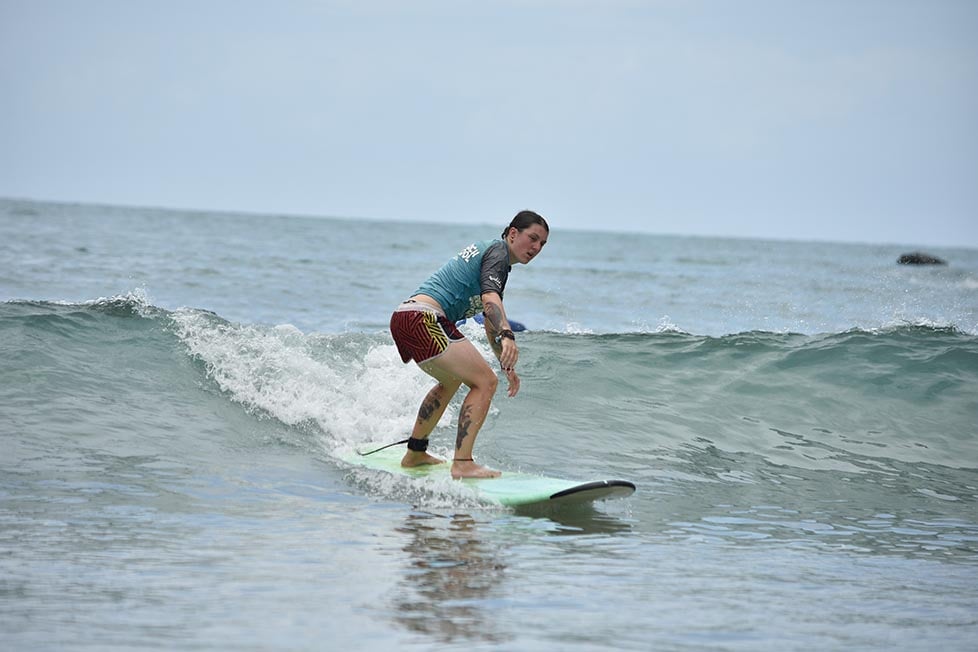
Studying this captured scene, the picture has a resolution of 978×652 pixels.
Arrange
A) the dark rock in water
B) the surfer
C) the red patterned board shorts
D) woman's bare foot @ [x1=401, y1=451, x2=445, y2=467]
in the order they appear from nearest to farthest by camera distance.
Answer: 1. the surfer
2. the red patterned board shorts
3. woman's bare foot @ [x1=401, y1=451, x2=445, y2=467]
4. the dark rock in water

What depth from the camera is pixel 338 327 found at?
16875 mm

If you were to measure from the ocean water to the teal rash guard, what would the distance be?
4.13 feet

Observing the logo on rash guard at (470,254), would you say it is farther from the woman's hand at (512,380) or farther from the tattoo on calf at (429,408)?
the tattoo on calf at (429,408)

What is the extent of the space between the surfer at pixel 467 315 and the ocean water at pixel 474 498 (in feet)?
1.90

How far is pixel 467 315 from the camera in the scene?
7406 millimetres

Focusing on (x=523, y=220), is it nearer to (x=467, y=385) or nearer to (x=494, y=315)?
(x=494, y=315)

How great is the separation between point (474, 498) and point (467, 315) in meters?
1.28

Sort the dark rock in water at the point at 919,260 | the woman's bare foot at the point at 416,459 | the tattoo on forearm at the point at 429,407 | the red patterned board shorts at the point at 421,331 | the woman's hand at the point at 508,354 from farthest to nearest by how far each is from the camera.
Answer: the dark rock in water at the point at 919,260 < the woman's bare foot at the point at 416,459 < the tattoo on forearm at the point at 429,407 < the red patterned board shorts at the point at 421,331 < the woman's hand at the point at 508,354

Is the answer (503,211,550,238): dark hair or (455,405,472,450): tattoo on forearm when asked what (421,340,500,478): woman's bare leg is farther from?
(503,211,550,238): dark hair

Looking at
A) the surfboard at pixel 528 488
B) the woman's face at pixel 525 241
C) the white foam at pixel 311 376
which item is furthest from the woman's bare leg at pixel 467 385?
the white foam at pixel 311 376

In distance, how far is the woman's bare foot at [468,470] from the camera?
729cm

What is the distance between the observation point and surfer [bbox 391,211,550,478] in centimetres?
703

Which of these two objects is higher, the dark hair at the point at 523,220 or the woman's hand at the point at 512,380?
the dark hair at the point at 523,220

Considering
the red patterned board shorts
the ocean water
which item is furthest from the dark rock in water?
the red patterned board shorts
